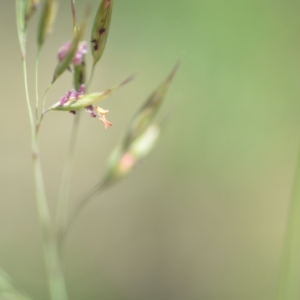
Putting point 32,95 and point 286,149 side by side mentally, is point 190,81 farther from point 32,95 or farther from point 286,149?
point 32,95

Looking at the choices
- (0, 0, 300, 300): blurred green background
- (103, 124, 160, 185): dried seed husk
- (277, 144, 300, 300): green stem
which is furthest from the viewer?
(0, 0, 300, 300): blurred green background

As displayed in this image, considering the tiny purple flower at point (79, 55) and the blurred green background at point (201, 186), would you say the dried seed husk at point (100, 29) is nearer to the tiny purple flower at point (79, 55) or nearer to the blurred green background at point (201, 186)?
the tiny purple flower at point (79, 55)

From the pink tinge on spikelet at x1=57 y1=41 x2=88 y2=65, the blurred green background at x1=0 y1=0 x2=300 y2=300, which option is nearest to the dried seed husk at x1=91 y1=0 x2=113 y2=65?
the pink tinge on spikelet at x1=57 y1=41 x2=88 y2=65

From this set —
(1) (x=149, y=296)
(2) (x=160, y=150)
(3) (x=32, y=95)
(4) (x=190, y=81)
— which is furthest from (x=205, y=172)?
(3) (x=32, y=95)

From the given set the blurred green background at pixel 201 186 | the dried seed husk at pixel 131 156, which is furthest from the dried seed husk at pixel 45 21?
the blurred green background at pixel 201 186

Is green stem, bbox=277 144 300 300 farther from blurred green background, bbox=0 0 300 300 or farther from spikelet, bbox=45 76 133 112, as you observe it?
blurred green background, bbox=0 0 300 300

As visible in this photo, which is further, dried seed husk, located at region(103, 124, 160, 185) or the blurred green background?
the blurred green background
